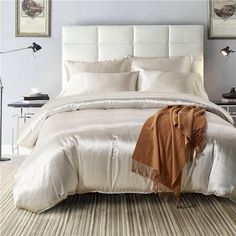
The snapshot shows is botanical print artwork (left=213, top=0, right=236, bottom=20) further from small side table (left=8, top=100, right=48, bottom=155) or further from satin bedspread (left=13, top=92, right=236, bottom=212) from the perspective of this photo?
satin bedspread (left=13, top=92, right=236, bottom=212)

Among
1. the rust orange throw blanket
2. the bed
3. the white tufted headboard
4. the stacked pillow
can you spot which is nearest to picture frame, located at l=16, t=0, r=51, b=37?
the white tufted headboard

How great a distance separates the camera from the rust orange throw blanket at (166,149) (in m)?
2.95

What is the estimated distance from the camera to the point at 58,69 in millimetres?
5379

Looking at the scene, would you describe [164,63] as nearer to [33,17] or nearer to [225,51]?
[225,51]

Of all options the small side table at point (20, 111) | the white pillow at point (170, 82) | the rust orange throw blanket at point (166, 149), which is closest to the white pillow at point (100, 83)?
the white pillow at point (170, 82)

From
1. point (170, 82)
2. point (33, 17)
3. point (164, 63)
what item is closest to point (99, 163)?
point (170, 82)

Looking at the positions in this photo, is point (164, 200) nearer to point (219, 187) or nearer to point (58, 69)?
point (219, 187)

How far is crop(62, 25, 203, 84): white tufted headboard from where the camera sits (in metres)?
5.21

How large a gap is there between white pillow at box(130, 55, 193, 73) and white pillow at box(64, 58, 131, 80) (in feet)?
0.34

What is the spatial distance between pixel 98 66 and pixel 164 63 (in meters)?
0.73

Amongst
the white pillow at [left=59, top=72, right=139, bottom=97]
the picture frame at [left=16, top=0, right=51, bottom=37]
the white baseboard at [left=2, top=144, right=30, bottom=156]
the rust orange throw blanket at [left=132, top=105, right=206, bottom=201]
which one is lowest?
the white baseboard at [left=2, top=144, right=30, bottom=156]

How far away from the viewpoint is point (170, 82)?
15.2 ft

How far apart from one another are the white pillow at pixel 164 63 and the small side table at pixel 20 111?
1.12m

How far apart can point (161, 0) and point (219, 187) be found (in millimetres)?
3028
